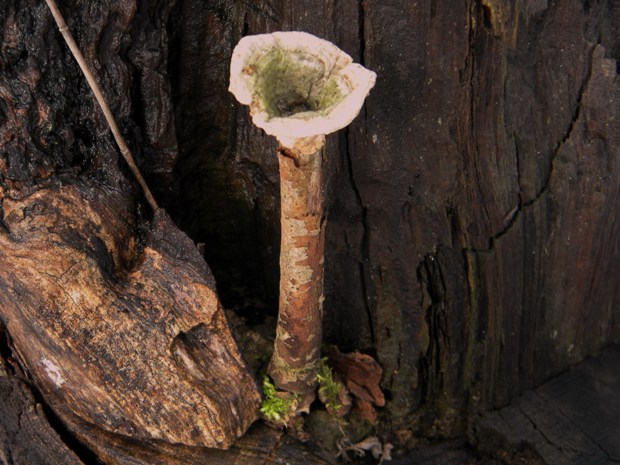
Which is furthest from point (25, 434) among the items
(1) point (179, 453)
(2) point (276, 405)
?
(2) point (276, 405)

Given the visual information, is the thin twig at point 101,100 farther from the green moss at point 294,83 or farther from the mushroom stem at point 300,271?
the green moss at point 294,83

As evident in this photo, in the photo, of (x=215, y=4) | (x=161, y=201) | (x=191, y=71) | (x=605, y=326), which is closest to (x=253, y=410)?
(x=161, y=201)

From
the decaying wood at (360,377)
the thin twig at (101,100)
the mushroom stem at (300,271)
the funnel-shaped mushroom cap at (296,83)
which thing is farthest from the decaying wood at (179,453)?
the funnel-shaped mushroom cap at (296,83)

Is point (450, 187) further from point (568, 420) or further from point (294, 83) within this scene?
point (568, 420)

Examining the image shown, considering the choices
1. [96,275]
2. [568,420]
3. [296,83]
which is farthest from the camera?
[568,420]

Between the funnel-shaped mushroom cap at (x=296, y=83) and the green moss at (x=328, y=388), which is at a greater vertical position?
the funnel-shaped mushroom cap at (x=296, y=83)

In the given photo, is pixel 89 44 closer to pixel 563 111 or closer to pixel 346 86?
pixel 346 86

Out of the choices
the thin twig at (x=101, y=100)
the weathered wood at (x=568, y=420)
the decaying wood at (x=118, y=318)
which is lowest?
the weathered wood at (x=568, y=420)
